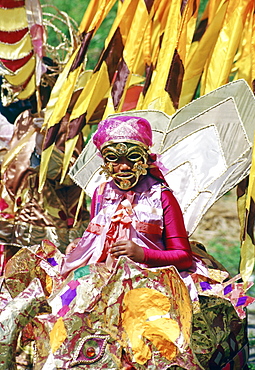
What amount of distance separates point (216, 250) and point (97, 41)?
13.9 ft

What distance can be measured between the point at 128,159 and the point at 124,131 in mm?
111

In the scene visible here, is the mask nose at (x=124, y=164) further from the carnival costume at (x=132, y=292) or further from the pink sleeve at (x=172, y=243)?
the pink sleeve at (x=172, y=243)

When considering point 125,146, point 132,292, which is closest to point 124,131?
point 125,146

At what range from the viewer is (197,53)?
333 centimetres

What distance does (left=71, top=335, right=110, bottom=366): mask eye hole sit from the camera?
7.10 ft

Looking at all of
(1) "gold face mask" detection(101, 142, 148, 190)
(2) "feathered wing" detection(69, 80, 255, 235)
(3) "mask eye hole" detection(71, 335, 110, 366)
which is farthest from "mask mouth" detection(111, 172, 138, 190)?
(3) "mask eye hole" detection(71, 335, 110, 366)

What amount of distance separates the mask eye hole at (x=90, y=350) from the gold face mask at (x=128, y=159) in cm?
64

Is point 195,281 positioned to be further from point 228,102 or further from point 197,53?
point 197,53

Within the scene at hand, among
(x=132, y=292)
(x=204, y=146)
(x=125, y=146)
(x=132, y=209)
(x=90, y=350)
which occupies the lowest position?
(x=90, y=350)

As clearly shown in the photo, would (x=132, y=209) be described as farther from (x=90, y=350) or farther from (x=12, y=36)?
(x=12, y=36)

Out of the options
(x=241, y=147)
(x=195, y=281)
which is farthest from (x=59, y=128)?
(x=195, y=281)

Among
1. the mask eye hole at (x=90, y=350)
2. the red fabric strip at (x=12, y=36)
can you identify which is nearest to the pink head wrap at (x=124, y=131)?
the mask eye hole at (x=90, y=350)

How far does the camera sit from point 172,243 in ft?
8.18

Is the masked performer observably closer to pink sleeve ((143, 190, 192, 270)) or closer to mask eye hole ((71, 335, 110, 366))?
pink sleeve ((143, 190, 192, 270))
